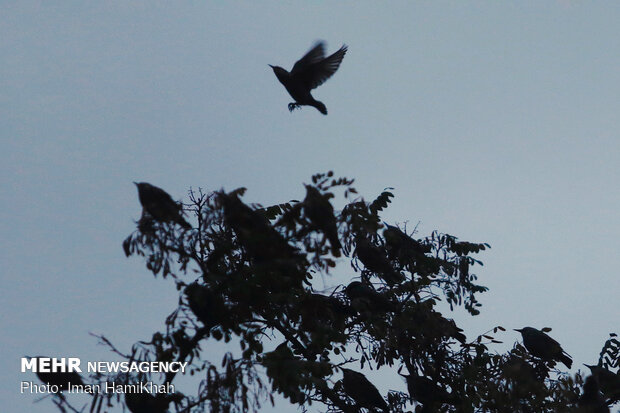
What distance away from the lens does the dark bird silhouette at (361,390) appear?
9.69 m

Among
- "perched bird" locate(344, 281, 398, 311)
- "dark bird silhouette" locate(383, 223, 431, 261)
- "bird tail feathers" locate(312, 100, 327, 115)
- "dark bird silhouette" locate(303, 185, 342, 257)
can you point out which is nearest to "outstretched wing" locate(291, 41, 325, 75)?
"bird tail feathers" locate(312, 100, 327, 115)

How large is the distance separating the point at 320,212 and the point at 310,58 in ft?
22.0

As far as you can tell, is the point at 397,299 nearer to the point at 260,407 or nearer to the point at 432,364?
the point at 432,364

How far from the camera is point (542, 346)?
456 inches

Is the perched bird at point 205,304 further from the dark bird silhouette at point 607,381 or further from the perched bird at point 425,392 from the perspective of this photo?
the dark bird silhouette at point 607,381

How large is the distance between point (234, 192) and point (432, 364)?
15.6ft

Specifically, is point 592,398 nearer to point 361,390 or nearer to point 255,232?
point 361,390

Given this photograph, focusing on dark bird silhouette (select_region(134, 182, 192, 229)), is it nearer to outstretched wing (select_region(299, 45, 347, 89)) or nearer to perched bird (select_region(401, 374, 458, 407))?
perched bird (select_region(401, 374, 458, 407))

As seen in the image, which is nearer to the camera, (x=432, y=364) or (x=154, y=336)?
(x=154, y=336)

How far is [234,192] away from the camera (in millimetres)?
7449

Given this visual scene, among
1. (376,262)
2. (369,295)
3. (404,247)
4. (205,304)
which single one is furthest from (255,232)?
(404,247)

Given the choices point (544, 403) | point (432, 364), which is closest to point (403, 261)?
point (432, 364)

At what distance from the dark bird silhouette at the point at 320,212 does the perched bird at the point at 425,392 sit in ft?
12.8

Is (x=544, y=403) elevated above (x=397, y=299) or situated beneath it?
situated beneath
